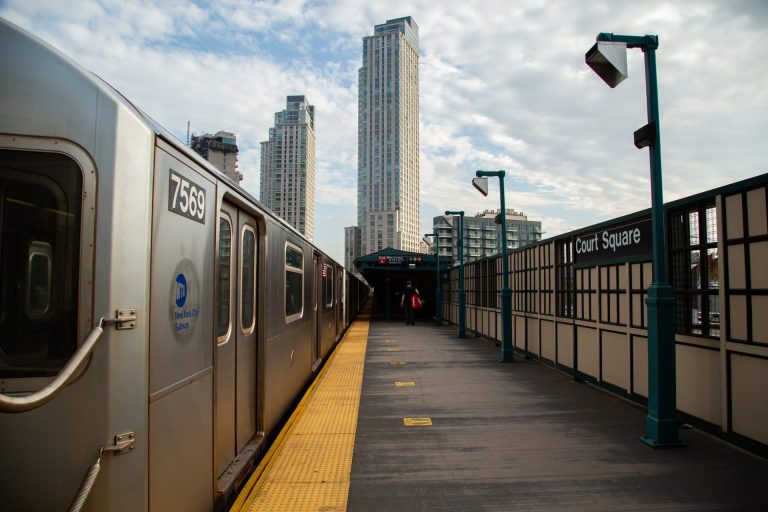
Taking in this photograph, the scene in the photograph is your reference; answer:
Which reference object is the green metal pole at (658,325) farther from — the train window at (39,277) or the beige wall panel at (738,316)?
the train window at (39,277)


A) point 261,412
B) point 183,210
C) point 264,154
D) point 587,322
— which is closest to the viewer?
point 183,210

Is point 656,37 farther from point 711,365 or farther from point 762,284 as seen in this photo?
point 711,365

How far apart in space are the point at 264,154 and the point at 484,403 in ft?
168

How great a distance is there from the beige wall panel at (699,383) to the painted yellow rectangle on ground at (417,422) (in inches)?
104

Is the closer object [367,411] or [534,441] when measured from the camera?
[534,441]

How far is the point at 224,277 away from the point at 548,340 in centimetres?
698

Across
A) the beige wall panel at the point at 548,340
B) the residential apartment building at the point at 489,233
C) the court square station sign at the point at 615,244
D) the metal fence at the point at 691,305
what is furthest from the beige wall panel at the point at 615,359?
the residential apartment building at the point at 489,233

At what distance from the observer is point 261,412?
458cm

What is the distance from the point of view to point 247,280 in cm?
421

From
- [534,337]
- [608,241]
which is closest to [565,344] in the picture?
[534,337]

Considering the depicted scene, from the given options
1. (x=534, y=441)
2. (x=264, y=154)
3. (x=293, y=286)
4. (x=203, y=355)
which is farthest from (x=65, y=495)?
(x=264, y=154)

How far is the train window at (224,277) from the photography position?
345cm

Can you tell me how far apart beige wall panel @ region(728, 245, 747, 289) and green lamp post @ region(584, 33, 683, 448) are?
0.49 m

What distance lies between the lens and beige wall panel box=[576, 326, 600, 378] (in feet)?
23.2
